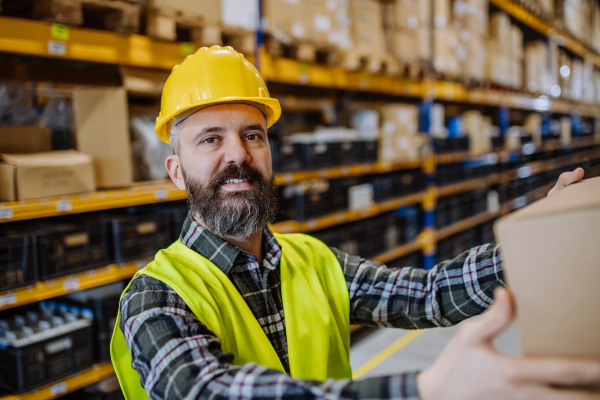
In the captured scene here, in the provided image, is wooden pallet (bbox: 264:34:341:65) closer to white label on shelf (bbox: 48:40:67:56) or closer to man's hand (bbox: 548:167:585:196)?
white label on shelf (bbox: 48:40:67:56)

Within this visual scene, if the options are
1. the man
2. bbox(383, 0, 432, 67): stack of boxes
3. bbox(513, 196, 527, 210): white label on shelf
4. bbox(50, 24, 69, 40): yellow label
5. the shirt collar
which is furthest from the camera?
bbox(513, 196, 527, 210): white label on shelf

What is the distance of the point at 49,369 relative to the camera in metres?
2.30

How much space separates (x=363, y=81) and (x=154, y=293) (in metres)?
3.42

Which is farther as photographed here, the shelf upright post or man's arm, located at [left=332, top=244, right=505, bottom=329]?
the shelf upright post

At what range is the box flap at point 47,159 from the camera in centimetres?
219

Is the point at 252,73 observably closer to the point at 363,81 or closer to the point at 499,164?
the point at 363,81

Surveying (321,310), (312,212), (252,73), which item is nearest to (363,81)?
(312,212)

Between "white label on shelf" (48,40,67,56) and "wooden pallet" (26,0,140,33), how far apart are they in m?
0.10

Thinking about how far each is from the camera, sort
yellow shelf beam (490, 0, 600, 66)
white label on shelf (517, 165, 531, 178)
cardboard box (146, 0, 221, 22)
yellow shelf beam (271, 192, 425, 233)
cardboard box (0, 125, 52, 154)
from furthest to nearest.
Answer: white label on shelf (517, 165, 531, 178) < yellow shelf beam (490, 0, 600, 66) < yellow shelf beam (271, 192, 425, 233) < cardboard box (146, 0, 221, 22) < cardboard box (0, 125, 52, 154)

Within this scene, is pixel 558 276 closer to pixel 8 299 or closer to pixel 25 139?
pixel 8 299

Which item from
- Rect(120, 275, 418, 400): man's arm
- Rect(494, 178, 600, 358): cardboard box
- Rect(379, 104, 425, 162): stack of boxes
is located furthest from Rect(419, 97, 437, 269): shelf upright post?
Rect(494, 178, 600, 358): cardboard box

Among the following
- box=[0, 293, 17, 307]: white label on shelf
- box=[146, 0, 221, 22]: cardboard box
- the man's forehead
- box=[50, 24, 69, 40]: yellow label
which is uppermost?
box=[146, 0, 221, 22]: cardboard box

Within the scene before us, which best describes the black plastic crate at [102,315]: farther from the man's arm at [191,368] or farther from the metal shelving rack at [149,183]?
the man's arm at [191,368]

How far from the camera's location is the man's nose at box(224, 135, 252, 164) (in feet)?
4.77
